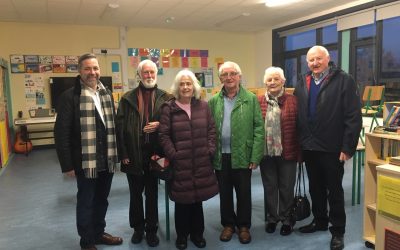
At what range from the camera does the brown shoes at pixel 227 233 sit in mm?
2686

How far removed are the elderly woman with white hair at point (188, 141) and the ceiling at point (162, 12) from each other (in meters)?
3.66

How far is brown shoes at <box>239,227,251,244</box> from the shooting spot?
263 centimetres

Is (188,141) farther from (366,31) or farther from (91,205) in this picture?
(366,31)

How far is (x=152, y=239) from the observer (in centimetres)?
261

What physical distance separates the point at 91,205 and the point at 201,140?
917 mm

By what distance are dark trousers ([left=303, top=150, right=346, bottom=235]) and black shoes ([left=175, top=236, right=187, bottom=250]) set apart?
3.60 ft

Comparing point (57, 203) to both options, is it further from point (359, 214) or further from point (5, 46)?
point (5, 46)

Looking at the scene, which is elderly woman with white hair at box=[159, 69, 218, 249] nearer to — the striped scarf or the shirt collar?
the striped scarf

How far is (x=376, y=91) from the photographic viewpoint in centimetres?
527

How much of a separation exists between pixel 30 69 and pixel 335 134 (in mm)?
6597

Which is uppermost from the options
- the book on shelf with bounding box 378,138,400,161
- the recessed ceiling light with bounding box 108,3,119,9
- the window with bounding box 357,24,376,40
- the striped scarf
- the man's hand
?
the recessed ceiling light with bounding box 108,3,119,9

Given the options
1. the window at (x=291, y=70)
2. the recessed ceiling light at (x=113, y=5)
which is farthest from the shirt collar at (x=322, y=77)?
the window at (x=291, y=70)

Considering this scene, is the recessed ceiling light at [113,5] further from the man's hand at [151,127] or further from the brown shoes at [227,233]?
the brown shoes at [227,233]

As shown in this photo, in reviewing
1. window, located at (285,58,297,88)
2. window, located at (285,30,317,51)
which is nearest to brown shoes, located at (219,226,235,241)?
window, located at (285,30,317,51)
